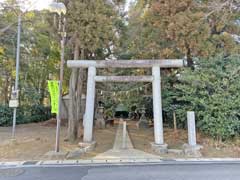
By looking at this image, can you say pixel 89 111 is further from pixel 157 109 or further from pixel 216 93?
pixel 216 93

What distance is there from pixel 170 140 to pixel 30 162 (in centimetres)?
616

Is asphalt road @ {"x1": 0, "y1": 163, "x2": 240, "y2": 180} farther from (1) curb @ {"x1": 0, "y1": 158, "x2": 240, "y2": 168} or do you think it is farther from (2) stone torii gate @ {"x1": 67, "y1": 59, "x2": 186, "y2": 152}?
(2) stone torii gate @ {"x1": 67, "y1": 59, "x2": 186, "y2": 152}

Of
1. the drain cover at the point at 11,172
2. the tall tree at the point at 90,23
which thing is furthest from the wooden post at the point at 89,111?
the drain cover at the point at 11,172

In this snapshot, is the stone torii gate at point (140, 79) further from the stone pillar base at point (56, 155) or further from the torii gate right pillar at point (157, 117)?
the stone pillar base at point (56, 155)

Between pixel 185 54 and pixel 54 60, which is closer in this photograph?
pixel 185 54

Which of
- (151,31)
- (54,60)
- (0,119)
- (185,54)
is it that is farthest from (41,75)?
(185,54)

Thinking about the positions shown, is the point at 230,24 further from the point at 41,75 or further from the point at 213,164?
the point at 41,75

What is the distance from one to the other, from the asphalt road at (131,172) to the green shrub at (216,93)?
3022mm

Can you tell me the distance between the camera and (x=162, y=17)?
454 inches

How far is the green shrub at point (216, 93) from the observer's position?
32.1ft

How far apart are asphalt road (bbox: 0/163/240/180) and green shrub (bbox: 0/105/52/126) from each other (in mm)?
11967

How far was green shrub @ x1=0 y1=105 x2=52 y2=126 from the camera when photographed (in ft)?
57.6

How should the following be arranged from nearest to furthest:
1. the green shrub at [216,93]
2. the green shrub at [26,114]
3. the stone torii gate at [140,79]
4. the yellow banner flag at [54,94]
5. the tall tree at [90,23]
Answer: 1. the yellow banner flag at [54,94]
2. the stone torii gate at [140,79]
3. the green shrub at [216,93]
4. the tall tree at [90,23]
5. the green shrub at [26,114]

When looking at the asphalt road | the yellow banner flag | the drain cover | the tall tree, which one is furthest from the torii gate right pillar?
the drain cover
